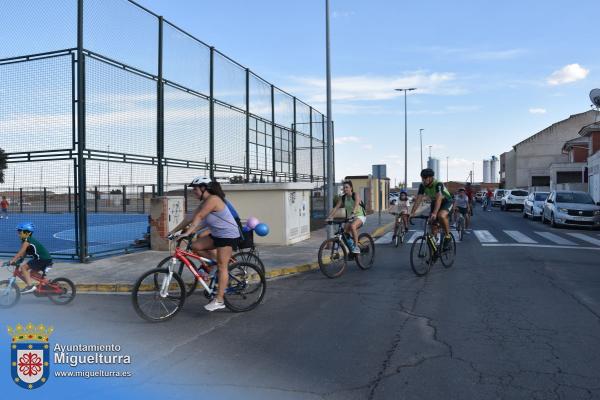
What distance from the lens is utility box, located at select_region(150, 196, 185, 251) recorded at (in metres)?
12.1

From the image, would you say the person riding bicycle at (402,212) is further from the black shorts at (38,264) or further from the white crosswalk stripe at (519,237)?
the black shorts at (38,264)

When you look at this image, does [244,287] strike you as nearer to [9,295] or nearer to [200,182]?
[200,182]

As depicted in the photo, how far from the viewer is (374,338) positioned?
5242mm

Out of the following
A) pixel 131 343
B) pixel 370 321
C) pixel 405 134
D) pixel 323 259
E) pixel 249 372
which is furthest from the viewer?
pixel 405 134

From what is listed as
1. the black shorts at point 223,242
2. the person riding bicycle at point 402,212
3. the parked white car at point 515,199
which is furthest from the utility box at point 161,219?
the parked white car at point 515,199

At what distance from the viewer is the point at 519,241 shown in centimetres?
1458

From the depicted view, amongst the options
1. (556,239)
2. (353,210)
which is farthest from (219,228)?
(556,239)

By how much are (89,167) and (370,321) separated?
7.05 metres

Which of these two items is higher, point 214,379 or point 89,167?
point 89,167

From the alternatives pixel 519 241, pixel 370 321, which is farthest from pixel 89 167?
pixel 519 241

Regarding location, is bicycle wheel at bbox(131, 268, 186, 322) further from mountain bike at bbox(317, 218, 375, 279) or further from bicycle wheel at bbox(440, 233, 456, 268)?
bicycle wheel at bbox(440, 233, 456, 268)

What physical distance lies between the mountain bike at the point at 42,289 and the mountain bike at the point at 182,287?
1.74 m

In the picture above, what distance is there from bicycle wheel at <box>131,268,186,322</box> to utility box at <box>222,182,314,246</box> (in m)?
7.62

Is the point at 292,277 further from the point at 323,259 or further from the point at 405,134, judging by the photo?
the point at 405,134
